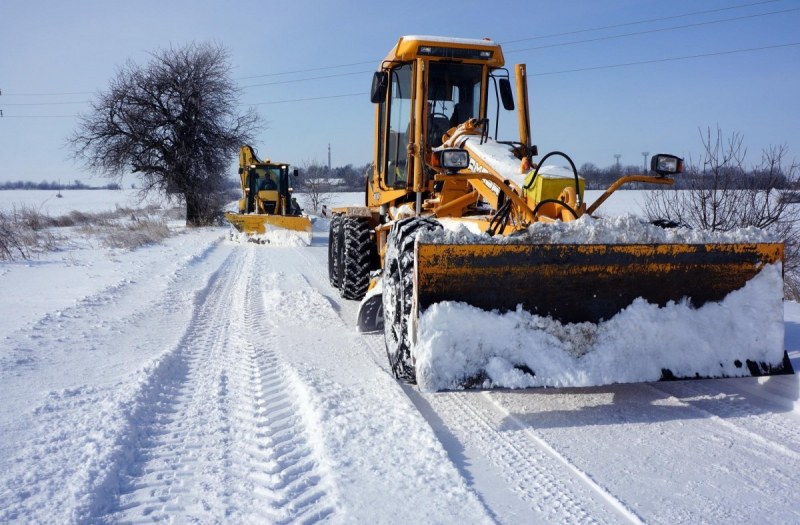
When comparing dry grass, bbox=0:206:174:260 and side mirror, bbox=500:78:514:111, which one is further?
dry grass, bbox=0:206:174:260

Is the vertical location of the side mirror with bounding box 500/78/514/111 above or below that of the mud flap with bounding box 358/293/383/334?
above

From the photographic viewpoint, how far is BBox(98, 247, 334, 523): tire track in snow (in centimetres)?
251

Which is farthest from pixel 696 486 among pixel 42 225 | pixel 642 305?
pixel 42 225

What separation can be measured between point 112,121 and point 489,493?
29.8 metres

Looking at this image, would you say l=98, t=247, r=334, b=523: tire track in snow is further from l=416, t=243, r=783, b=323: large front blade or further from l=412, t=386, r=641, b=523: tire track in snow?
l=416, t=243, r=783, b=323: large front blade

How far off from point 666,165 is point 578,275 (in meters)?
1.67

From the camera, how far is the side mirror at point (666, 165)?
462 cm

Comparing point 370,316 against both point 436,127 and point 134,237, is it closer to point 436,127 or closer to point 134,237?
point 436,127

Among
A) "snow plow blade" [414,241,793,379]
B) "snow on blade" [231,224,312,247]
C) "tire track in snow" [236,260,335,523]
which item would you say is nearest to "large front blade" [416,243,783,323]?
"snow plow blade" [414,241,793,379]

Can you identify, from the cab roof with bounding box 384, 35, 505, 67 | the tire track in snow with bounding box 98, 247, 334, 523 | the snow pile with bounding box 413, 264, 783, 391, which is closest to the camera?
the tire track in snow with bounding box 98, 247, 334, 523

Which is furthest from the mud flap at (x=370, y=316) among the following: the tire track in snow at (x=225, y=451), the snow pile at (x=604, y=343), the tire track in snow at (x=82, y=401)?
the snow pile at (x=604, y=343)

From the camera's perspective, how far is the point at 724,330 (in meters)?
3.77

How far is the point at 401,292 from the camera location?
394 cm

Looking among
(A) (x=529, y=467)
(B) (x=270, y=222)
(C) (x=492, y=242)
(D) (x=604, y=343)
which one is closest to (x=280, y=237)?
(B) (x=270, y=222)
